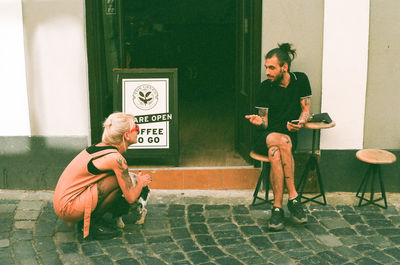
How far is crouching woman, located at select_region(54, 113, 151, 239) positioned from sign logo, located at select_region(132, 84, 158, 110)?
1452mm

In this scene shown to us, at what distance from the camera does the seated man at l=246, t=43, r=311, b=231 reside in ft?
17.3

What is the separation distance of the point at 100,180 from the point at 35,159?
1.63 m

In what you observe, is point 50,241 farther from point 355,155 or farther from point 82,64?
point 355,155

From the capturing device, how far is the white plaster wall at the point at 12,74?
5770 millimetres

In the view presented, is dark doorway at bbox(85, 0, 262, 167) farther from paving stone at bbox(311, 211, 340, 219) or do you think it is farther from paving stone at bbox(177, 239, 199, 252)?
paving stone at bbox(177, 239, 199, 252)

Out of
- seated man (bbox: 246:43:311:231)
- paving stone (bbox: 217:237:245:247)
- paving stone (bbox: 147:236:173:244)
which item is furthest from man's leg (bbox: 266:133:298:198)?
paving stone (bbox: 147:236:173:244)

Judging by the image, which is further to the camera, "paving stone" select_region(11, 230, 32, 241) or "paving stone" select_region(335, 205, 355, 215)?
"paving stone" select_region(335, 205, 355, 215)

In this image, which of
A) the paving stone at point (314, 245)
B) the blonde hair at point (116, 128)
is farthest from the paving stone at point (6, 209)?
the paving stone at point (314, 245)

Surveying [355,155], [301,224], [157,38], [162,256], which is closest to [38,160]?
[162,256]

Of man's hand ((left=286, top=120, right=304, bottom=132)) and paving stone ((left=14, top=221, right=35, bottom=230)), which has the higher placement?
man's hand ((left=286, top=120, right=304, bottom=132))

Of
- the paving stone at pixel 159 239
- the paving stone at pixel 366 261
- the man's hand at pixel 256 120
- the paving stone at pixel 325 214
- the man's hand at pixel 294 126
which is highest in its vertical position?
the man's hand at pixel 256 120

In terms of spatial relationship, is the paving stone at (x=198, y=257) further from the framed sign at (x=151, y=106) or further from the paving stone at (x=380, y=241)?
the framed sign at (x=151, y=106)

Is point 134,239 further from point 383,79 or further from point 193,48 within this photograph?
point 193,48

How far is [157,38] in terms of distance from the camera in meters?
11.4
